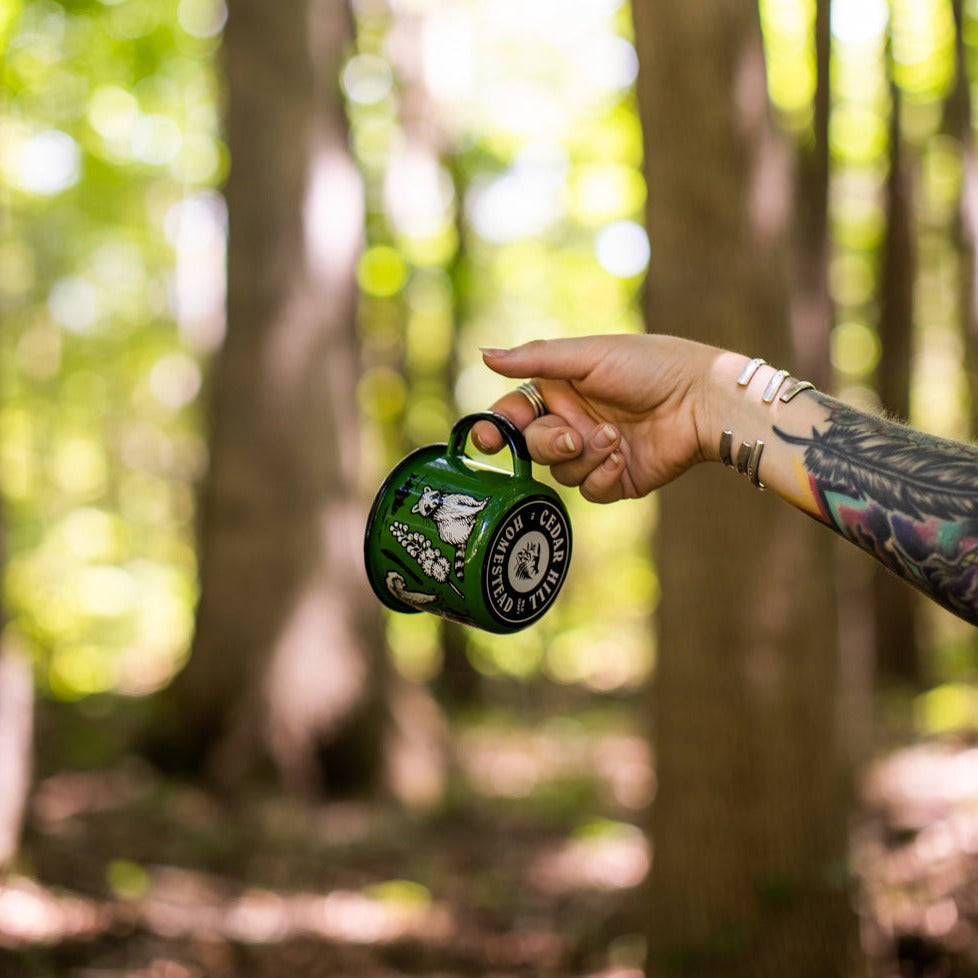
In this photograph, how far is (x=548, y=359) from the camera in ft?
6.82

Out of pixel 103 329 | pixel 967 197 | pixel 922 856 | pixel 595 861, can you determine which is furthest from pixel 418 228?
pixel 103 329

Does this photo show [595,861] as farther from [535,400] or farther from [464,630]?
[464,630]

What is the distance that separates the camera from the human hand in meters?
2.10

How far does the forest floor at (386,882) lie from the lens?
442 centimetres

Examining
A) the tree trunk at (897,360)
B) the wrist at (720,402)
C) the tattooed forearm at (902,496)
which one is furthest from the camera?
the tree trunk at (897,360)

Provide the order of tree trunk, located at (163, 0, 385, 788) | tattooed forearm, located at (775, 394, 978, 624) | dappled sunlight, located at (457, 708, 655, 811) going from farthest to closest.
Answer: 1. dappled sunlight, located at (457, 708, 655, 811)
2. tree trunk, located at (163, 0, 385, 788)
3. tattooed forearm, located at (775, 394, 978, 624)

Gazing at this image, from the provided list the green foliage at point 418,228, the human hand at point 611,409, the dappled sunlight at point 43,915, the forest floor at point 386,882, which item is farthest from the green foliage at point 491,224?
the human hand at point 611,409

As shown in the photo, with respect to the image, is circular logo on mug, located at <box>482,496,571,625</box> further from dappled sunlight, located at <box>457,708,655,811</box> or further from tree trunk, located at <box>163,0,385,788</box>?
dappled sunlight, located at <box>457,708,655,811</box>

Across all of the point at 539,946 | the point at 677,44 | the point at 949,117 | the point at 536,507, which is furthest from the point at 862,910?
the point at 949,117

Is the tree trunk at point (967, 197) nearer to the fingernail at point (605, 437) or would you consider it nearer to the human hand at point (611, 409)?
the human hand at point (611, 409)

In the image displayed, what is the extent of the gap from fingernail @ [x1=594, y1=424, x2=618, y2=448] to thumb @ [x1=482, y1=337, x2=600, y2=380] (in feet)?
0.36

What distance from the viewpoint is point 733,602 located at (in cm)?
393

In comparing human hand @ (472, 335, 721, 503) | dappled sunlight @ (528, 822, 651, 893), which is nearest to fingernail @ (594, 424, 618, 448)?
human hand @ (472, 335, 721, 503)

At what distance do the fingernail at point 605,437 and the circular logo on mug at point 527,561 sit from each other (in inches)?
8.2
